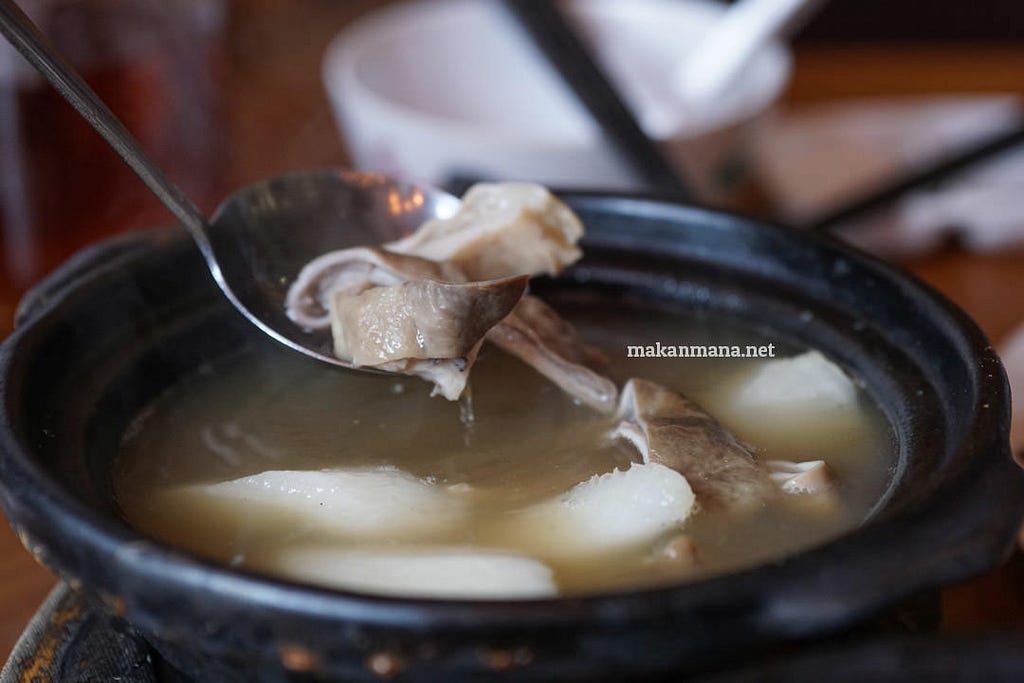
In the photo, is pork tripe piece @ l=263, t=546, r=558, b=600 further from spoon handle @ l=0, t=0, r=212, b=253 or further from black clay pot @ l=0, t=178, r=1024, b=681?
spoon handle @ l=0, t=0, r=212, b=253

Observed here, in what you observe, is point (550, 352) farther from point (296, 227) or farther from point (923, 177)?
point (923, 177)

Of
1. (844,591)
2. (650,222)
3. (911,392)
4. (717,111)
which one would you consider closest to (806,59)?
(717,111)

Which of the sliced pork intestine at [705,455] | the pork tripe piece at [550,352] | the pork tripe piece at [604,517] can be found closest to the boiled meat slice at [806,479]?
the sliced pork intestine at [705,455]

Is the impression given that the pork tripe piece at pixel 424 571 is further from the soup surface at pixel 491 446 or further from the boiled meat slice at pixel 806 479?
the boiled meat slice at pixel 806 479

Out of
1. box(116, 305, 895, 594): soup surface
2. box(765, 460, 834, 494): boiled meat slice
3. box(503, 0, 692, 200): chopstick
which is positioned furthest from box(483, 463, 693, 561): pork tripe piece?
box(503, 0, 692, 200): chopstick

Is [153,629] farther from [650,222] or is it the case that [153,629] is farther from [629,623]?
[650,222]

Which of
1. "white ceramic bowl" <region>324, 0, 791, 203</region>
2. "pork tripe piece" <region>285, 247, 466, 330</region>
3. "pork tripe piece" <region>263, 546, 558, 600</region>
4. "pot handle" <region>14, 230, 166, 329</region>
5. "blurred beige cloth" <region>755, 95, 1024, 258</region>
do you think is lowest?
"blurred beige cloth" <region>755, 95, 1024, 258</region>
